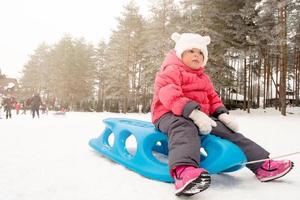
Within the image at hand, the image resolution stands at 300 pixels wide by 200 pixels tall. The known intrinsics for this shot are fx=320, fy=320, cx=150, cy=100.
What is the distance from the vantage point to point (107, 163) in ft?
11.5

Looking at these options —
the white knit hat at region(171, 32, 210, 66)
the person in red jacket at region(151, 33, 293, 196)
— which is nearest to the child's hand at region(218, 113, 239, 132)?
the person in red jacket at region(151, 33, 293, 196)

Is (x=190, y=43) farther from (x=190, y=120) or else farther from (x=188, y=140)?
(x=188, y=140)

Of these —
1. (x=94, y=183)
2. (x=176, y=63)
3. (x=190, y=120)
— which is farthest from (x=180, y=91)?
(x=94, y=183)

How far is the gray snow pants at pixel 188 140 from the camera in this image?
8.14 feet

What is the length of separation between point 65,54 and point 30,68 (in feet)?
38.2

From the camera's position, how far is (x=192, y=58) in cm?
330

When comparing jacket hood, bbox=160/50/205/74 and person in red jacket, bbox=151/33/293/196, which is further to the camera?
jacket hood, bbox=160/50/205/74

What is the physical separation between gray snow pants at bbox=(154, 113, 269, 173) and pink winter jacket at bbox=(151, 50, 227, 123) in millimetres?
90

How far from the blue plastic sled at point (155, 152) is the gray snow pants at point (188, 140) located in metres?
0.16

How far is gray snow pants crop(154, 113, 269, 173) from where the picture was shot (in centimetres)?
248

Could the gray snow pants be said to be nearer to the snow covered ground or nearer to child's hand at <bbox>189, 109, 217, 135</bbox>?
child's hand at <bbox>189, 109, 217, 135</bbox>

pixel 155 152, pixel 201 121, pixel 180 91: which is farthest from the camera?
pixel 155 152

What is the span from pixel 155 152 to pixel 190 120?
1.27 m

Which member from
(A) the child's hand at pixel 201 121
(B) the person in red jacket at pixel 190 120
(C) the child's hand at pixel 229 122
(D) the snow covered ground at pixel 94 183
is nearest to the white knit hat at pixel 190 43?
(B) the person in red jacket at pixel 190 120
